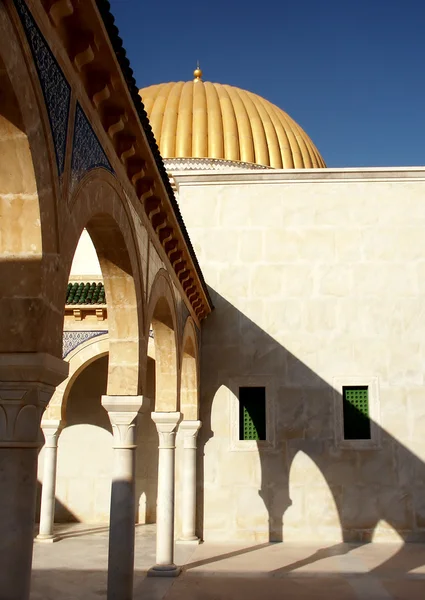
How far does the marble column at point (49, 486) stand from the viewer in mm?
11430

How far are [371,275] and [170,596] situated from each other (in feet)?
23.9

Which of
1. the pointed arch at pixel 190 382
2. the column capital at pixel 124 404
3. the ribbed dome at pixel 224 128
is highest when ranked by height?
the ribbed dome at pixel 224 128

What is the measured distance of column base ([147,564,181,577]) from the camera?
8742 mm

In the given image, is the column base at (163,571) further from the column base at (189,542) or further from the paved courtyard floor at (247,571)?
the column base at (189,542)

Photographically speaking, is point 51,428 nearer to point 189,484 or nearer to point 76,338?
point 76,338

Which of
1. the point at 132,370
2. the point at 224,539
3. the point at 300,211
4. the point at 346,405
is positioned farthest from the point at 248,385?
the point at 132,370

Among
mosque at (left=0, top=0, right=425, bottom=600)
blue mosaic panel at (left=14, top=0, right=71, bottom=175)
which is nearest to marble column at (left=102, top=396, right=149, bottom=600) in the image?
mosque at (left=0, top=0, right=425, bottom=600)

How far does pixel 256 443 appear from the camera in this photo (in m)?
12.3

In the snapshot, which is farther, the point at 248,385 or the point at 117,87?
the point at 248,385

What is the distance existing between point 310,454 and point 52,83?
32.2ft

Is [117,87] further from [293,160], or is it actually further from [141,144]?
[293,160]

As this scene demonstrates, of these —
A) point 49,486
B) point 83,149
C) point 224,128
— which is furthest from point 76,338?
point 224,128

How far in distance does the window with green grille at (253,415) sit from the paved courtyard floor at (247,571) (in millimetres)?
1966

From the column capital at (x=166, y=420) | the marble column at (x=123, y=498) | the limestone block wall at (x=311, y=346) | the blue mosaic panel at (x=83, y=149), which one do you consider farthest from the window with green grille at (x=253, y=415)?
the blue mosaic panel at (x=83, y=149)
